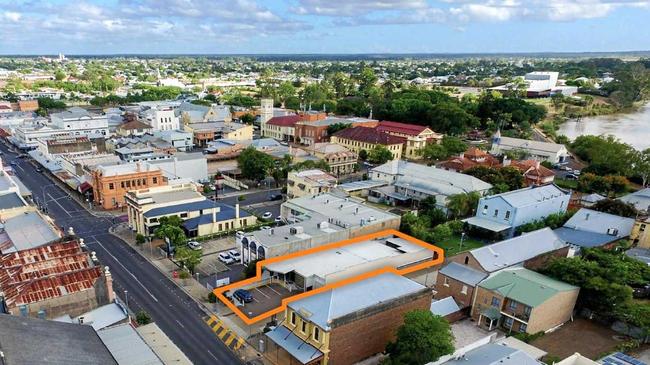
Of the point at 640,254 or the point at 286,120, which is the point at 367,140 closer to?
the point at 286,120

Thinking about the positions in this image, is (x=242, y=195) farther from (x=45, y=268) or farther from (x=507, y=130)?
(x=507, y=130)

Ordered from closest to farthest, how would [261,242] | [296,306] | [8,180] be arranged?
[296,306] → [261,242] → [8,180]

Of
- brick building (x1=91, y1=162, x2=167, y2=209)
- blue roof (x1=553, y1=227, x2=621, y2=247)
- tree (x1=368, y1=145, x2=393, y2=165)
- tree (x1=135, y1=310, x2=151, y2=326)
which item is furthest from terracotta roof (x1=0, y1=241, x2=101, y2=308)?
tree (x1=368, y1=145, x2=393, y2=165)

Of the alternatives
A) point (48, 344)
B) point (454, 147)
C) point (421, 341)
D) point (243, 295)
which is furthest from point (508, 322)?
point (454, 147)

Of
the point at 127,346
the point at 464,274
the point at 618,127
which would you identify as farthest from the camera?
the point at 618,127

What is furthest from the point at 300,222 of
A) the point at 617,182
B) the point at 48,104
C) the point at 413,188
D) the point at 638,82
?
the point at 638,82

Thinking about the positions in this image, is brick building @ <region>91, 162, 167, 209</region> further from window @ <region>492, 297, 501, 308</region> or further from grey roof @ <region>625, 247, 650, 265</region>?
A: grey roof @ <region>625, 247, 650, 265</region>
